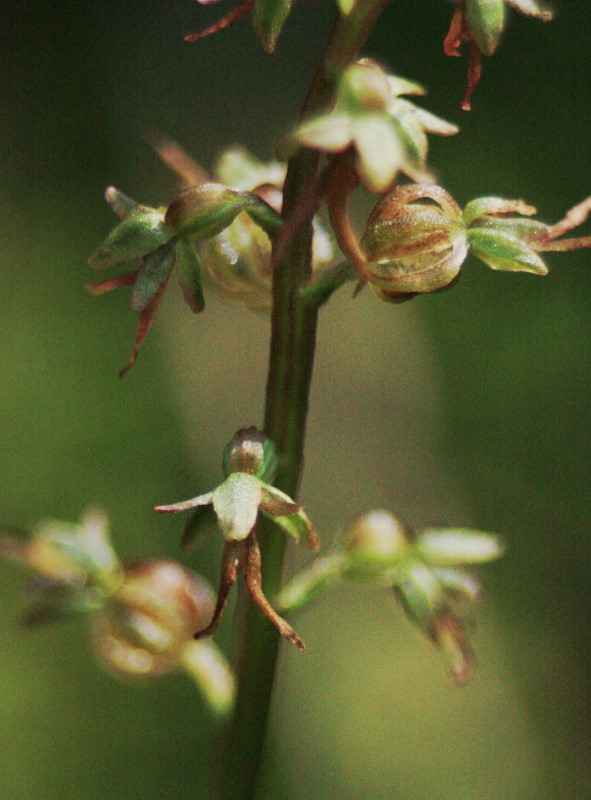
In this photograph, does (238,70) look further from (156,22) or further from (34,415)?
(34,415)

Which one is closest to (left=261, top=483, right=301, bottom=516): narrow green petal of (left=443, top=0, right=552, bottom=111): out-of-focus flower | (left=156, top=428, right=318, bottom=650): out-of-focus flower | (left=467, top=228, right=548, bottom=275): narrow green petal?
(left=156, top=428, right=318, bottom=650): out-of-focus flower

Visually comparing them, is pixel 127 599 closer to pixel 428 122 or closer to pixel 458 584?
pixel 458 584

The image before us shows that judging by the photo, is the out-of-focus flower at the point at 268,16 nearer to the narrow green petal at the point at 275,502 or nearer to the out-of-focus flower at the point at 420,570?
the narrow green petal at the point at 275,502

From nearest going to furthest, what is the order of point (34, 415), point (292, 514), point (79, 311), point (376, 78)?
1. point (376, 78)
2. point (292, 514)
3. point (34, 415)
4. point (79, 311)

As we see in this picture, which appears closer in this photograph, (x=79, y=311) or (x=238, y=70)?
(x=79, y=311)

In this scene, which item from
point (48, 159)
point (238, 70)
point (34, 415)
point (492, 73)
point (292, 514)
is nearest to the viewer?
point (292, 514)

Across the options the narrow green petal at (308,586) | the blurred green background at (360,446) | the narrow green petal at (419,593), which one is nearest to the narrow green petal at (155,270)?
the narrow green petal at (308,586)

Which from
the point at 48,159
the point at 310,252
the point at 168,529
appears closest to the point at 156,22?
the point at 48,159

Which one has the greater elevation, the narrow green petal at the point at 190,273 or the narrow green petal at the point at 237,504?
the narrow green petal at the point at 190,273

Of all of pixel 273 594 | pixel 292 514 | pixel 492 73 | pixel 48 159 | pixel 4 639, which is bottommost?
pixel 4 639
